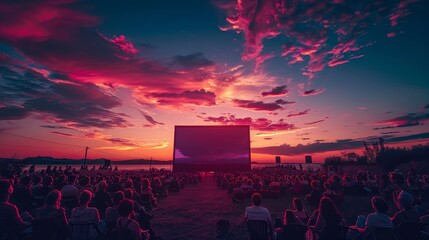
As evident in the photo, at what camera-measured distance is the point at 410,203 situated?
4133mm

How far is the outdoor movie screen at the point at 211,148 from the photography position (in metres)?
32.6

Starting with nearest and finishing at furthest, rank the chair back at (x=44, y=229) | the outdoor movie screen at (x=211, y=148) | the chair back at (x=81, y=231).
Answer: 1. the chair back at (x=44, y=229)
2. the chair back at (x=81, y=231)
3. the outdoor movie screen at (x=211, y=148)

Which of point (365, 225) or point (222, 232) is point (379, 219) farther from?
point (222, 232)

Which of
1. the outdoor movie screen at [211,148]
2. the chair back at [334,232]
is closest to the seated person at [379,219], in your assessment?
the chair back at [334,232]

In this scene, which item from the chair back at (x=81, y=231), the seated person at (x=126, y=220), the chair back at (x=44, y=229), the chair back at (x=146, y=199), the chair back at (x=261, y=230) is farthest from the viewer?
the chair back at (x=146, y=199)

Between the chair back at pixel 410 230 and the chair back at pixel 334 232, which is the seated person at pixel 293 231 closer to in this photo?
the chair back at pixel 334 232

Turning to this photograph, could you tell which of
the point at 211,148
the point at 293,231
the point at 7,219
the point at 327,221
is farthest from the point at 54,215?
the point at 211,148

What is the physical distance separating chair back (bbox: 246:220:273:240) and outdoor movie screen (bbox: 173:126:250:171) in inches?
1108

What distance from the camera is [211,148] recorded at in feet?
109

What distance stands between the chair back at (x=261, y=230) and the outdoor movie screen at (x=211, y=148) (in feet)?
92.4

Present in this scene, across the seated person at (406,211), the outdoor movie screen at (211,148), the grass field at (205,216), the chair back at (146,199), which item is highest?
the outdoor movie screen at (211,148)

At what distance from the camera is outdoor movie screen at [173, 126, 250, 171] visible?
32.6 m

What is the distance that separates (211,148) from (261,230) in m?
29.0

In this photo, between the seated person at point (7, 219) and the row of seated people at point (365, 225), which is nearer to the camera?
the seated person at point (7, 219)
